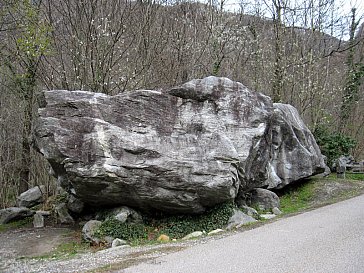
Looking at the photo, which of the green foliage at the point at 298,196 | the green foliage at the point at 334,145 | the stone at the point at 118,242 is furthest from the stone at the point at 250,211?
the green foliage at the point at 334,145

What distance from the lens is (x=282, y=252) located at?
645cm

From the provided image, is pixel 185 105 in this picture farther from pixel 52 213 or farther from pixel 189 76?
pixel 52 213

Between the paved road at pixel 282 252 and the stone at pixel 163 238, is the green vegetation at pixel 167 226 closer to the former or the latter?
the stone at pixel 163 238

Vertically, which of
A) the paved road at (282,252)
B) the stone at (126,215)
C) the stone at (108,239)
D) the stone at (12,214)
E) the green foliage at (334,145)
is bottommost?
the stone at (12,214)

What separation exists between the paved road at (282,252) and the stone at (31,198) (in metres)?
10.2

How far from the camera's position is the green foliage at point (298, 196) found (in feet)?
45.0

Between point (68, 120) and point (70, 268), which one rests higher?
point (68, 120)

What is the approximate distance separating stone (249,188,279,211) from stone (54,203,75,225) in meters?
6.00

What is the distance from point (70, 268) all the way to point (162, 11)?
12.2 m

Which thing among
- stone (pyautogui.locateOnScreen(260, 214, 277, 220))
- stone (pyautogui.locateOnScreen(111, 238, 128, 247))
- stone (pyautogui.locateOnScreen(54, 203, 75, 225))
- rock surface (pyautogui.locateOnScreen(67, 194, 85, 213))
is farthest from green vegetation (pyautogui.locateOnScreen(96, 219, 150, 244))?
stone (pyautogui.locateOnScreen(260, 214, 277, 220))

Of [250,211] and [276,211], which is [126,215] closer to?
[250,211]

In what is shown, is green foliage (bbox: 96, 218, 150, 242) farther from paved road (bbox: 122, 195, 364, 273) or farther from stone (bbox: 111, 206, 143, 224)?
paved road (bbox: 122, 195, 364, 273)

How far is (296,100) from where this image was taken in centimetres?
2053

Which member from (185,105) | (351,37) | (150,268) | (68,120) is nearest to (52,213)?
(68,120)
